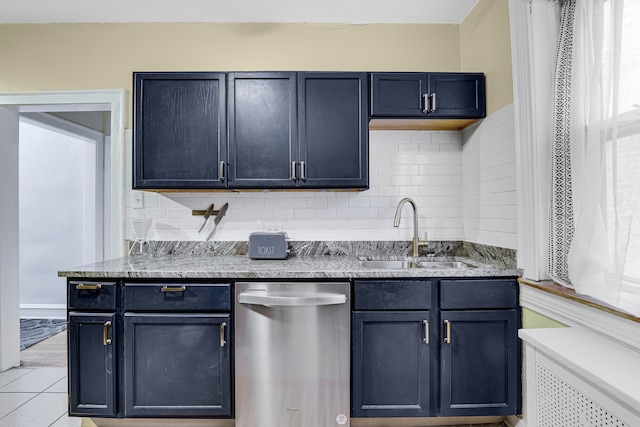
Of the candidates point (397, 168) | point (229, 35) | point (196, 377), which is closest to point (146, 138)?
point (229, 35)

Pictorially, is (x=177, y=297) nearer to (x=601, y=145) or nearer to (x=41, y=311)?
(x=601, y=145)

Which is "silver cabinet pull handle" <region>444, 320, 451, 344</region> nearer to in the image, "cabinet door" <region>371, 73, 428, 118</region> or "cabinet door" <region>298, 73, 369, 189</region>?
"cabinet door" <region>298, 73, 369, 189</region>

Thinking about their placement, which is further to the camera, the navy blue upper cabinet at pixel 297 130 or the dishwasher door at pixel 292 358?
the navy blue upper cabinet at pixel 297 130

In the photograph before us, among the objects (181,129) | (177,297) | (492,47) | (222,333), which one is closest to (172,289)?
(177,297)

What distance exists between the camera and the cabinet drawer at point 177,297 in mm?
1951

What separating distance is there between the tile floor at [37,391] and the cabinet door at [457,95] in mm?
2958

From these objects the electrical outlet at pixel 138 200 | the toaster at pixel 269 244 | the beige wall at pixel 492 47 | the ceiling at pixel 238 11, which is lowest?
the toaster at pixel 269 244

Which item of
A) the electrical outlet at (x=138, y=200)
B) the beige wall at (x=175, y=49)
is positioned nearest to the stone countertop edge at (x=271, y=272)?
the electrical outlet at (x=138, y=200)

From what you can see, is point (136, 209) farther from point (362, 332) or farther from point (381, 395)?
point (381, 395)

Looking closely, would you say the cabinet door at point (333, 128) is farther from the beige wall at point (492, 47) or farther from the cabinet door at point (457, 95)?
the beige wall at point (492, 47)

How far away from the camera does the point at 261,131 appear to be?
232 cm

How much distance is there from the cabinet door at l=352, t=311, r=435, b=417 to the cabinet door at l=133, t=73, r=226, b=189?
4.26 ft

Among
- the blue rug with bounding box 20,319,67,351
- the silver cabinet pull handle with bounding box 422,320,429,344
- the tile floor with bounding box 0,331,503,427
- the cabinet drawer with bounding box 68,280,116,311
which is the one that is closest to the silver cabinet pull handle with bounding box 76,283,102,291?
the cabinet drawer with bounding box 68,280,116,311

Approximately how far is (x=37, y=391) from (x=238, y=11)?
2.97m
